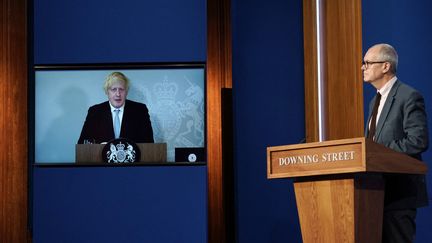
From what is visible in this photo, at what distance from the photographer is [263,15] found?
603 cm

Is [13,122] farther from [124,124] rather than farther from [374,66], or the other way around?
[374,66]

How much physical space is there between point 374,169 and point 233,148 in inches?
109

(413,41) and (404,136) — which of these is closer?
(404,136)

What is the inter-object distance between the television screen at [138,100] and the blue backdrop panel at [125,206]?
216 millimetres

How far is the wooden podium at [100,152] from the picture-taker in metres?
5.90

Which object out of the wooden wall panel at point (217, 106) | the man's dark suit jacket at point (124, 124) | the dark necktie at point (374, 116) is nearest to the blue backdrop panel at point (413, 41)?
the dark necktie at point (374, 116)

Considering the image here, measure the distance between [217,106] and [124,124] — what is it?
748mm

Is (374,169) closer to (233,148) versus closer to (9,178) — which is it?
(233,148)

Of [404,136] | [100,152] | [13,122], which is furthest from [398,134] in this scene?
[13,122]

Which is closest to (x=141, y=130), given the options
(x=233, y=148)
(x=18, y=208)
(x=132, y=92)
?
(x=132, y=92)

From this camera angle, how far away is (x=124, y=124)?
5.97 metres

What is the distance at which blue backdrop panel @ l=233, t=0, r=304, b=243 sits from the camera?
5.87 meters

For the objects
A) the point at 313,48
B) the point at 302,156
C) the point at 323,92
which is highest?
the point at 313,48

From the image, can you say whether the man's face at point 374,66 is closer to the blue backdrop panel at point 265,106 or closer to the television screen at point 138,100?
the blue backdrop panel at point 265,106
